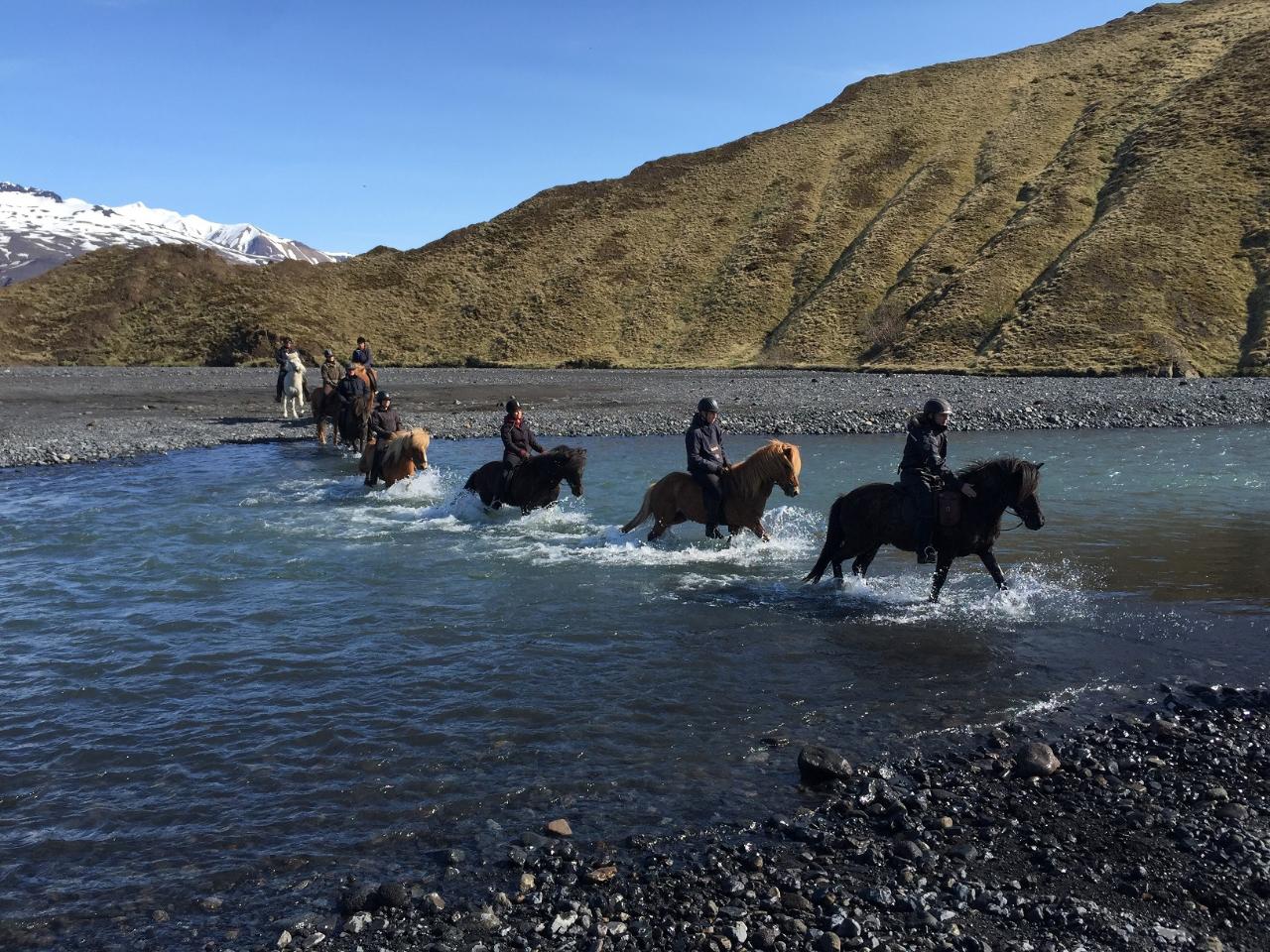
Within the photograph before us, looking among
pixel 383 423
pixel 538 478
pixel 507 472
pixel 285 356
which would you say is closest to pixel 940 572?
pixel 538 478

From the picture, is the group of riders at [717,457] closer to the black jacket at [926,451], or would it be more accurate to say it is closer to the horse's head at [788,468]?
the black jacket at [926,451]

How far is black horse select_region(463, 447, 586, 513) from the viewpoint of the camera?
14719 mm

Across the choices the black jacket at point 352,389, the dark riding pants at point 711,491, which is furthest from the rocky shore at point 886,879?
the black jacket at point 352,389

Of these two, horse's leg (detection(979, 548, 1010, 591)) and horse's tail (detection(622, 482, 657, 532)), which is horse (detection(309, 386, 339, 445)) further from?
horse's leg (detection(979, 548, 1010, 591))

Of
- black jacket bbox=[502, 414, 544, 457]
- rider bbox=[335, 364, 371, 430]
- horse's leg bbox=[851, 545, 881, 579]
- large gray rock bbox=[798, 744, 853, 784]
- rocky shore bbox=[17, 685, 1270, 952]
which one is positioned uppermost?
rider bbox=[335, 364, 371, 430]

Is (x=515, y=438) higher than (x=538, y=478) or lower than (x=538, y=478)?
higher

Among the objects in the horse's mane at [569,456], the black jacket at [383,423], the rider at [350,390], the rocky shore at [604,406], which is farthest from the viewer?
the rocky shore at [604,406]

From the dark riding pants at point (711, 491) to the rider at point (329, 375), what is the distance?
1539cm

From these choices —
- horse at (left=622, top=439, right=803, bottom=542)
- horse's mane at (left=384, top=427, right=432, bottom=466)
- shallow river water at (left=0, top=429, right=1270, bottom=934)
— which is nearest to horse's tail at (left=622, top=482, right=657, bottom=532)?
horse at (left=622, top=439, right=803, bottom=542)

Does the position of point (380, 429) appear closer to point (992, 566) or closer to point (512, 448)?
point (512, 448)

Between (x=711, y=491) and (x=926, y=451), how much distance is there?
3.39 m

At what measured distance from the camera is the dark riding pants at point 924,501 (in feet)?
33.7

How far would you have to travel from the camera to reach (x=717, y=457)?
42.6ft

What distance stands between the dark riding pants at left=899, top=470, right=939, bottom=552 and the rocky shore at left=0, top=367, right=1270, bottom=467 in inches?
688
